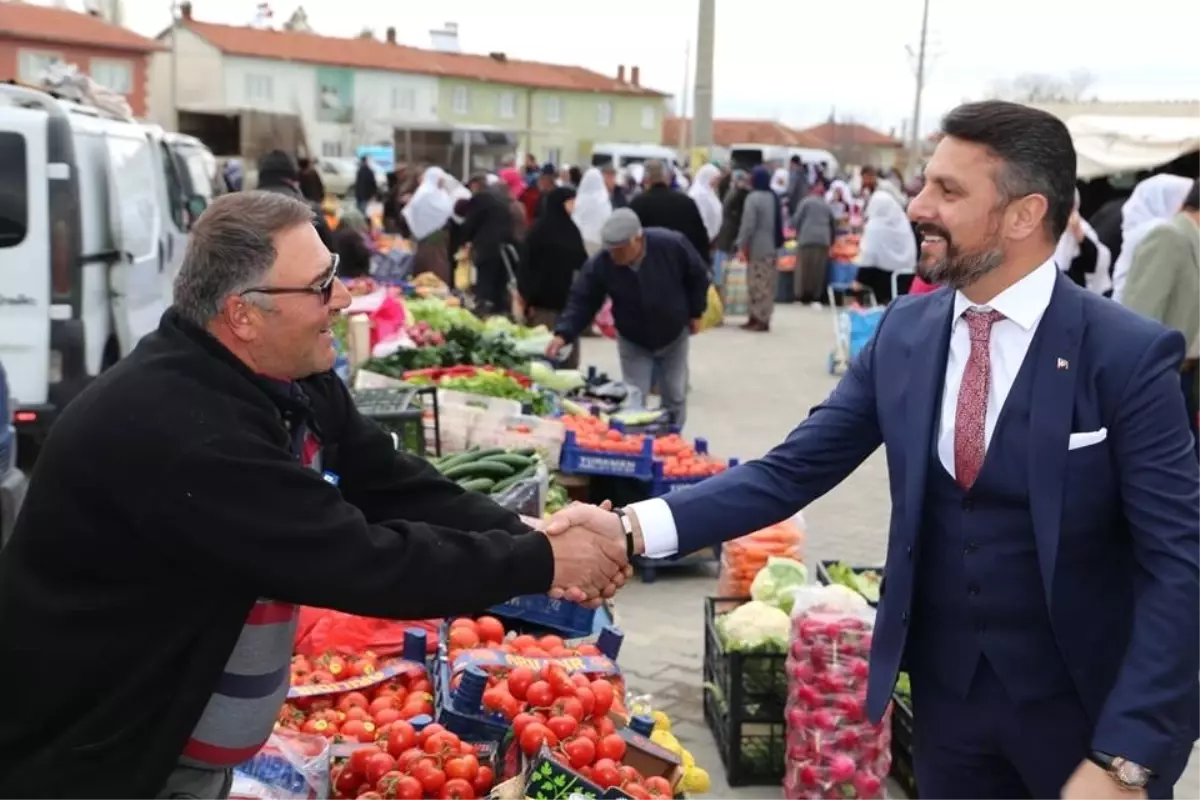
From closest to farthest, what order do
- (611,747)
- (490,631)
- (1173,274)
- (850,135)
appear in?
(611,747) < (490,631) < (1173,274) < (850,135)

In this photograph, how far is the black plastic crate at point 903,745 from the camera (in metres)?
4.98

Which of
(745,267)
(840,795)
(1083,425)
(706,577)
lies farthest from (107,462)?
(745,267)

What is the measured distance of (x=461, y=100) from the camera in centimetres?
7675

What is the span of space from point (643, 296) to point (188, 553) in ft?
22.1

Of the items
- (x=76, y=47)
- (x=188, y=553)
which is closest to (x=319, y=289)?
(x=188, y=553)

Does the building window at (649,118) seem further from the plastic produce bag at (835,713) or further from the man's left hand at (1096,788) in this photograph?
the man's left hand at (1096,788)

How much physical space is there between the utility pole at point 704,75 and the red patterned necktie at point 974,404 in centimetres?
2088

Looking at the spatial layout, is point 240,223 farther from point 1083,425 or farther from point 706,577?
point 706,577

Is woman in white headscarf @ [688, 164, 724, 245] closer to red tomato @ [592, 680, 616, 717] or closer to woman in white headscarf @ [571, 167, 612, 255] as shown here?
woman in white headscarf @ [571, 167, 612, 255]

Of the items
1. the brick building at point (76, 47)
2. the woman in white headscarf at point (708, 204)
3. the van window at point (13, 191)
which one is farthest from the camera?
the brick building at point (76, 47)

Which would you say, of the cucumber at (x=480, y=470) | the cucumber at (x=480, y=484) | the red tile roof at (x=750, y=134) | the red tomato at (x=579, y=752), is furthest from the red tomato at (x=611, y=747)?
the red tile roof at (x=750, y=134)

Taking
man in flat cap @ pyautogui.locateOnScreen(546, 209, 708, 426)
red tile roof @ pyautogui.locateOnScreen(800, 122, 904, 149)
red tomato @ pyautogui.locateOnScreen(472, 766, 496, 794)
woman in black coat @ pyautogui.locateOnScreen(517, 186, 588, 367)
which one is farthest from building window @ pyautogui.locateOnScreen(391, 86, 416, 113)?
red tomato @ pyautogui.locateOnScreen(472, 766, 496, 794)

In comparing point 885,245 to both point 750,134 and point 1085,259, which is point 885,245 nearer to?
point 1085,259

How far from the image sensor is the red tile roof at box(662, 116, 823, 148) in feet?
317
